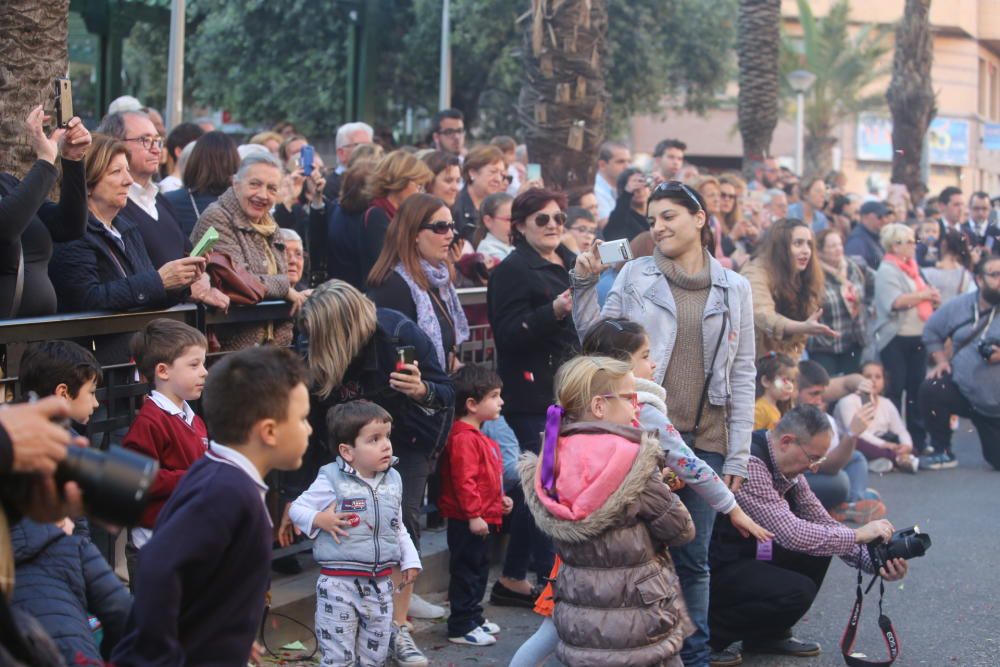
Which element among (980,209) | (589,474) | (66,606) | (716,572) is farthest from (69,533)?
(980,209)

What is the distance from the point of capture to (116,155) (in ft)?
19.9

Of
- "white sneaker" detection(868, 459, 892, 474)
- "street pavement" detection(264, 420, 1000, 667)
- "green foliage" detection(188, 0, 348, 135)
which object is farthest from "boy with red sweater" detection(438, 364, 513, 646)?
"green foliage" detection(188, 0, 348, 135)

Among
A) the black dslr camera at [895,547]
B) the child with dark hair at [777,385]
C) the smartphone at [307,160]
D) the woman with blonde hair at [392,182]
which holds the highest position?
the smartphone at [307,160]

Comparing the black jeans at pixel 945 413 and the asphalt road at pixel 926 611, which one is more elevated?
the black jeans at pixel 945 413

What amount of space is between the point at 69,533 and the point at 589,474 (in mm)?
Result: 1770

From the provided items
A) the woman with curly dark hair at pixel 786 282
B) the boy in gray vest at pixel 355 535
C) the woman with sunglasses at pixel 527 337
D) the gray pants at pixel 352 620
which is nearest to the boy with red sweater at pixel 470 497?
the woman with sunglasses at pixel 527 337

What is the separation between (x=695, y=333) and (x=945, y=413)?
6.47 m

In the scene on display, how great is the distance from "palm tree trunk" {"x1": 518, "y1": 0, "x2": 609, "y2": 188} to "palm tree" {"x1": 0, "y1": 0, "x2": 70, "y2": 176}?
540 cm

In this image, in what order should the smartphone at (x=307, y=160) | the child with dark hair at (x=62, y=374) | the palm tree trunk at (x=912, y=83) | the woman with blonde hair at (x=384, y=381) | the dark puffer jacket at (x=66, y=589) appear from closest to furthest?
the dark puffer jacket at (x=66, y=589), the child with dark hair at (x=62, y=374), the woman with blonde hair at (x=384, y=381), the smartphone at (x=307, y=160), the palm tree trunk at (x=912, y=83)

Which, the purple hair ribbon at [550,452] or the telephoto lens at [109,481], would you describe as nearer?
the telephoto lens at [109,481]

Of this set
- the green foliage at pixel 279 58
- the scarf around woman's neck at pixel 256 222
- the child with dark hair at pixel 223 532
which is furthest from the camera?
the green foliage at pixel 279 58

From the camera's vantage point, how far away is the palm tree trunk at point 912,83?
24.6 metres

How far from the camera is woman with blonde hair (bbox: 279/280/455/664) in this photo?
599 centimetres

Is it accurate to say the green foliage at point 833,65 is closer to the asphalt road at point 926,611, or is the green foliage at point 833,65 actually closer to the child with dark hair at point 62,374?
the asphalt road at point 926,611
